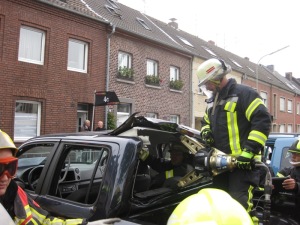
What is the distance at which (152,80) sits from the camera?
725 inches

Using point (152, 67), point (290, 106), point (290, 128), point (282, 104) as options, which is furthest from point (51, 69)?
point (290, 106)

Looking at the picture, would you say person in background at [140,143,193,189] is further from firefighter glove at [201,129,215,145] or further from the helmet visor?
the helmet visor

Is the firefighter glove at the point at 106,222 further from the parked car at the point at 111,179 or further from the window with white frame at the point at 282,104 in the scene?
the window with white frame at the point at 282,104

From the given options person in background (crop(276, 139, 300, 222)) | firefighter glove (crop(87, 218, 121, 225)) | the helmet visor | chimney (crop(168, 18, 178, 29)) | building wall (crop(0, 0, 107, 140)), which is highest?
chimney (crop(168, 18, 178, 29))

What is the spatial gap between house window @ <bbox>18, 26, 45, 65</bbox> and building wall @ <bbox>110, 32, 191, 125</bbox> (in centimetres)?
352

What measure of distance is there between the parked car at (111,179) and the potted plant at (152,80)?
47.5ft

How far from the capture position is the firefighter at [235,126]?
295 centimetres

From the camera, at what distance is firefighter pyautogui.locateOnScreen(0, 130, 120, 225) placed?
2.28 meters

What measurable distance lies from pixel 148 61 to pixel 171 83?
2083 mm

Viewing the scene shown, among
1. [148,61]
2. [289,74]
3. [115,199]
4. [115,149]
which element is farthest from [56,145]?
[289,74]

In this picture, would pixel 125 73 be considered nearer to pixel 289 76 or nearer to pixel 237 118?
pixel 237 118

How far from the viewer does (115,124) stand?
1606 centimetres

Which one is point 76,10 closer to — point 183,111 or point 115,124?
point 115,124

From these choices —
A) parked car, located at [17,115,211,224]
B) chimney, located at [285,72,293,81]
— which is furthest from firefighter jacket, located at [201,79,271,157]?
chimney, located at [285,72,293,81]
